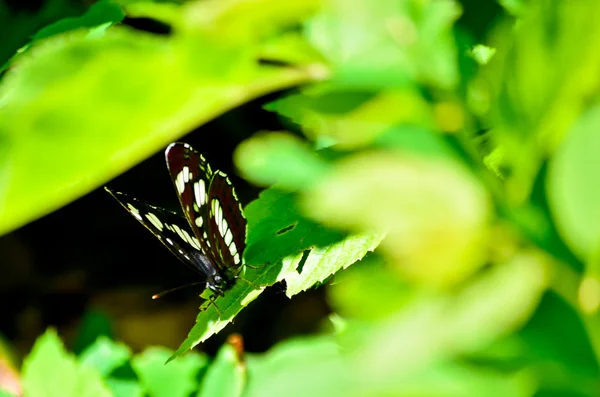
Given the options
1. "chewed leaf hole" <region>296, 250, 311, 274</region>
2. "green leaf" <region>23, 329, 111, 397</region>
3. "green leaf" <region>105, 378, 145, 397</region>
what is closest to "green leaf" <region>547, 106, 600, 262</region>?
"chewed leaf hole" <region>296, 250, 311, 274</region>

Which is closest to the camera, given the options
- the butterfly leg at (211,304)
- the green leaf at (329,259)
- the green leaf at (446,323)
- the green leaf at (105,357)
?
the green leaf at (446,323)

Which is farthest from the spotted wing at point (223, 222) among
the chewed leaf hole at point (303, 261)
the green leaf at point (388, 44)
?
the green leaf at point (388, 44)

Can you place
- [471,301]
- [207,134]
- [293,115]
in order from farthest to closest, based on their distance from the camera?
[207,134]
[293,115]
[471,301]

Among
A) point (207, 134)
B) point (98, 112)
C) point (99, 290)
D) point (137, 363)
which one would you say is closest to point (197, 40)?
point (98, 112)

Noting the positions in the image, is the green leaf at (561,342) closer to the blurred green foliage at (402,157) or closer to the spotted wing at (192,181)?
the blurred green foliage at (402,157)

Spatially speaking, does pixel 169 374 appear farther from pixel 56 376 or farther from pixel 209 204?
pixel 209 204

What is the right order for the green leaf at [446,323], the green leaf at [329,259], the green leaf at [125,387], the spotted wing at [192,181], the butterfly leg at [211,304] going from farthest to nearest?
the spotted wing at [192,181]
the green leaf at [125,387]
the butterfly leg at [211,304]
the green leaf at [329,259]
the green leaf at [446,323]

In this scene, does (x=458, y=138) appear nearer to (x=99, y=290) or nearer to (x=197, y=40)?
(x=197, y=40)

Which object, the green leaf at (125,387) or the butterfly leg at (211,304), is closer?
the butterfly leg at (211,304)
